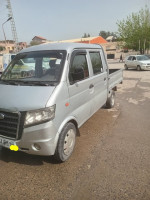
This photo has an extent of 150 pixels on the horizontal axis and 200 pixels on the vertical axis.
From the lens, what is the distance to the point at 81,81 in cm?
347

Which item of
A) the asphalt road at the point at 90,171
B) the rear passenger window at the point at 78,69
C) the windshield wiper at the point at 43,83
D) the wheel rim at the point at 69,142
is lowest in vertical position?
the asphalt road at the point at 90,171

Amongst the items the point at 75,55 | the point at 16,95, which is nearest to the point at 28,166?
the point at 16,95

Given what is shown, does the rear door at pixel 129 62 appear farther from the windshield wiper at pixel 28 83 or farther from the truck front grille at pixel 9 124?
the truck front grille at pixel 9 124

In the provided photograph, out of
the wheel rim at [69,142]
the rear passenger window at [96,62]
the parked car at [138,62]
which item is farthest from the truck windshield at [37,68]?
the parked car at [138,62]

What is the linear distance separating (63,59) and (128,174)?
2.25 m

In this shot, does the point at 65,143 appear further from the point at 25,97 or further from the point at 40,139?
the point at 25,97

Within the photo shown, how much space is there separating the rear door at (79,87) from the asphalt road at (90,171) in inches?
28.3

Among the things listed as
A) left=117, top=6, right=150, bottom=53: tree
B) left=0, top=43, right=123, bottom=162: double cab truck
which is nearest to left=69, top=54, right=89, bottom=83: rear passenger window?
left=0, top=43, right=123, bottom=162: double cab truck

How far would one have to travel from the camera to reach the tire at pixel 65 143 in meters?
2.96

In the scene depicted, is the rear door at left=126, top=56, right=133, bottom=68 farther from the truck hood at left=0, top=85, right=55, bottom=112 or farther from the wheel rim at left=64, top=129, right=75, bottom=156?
the truck hood at left=0, top=85, right=55, bottom=112

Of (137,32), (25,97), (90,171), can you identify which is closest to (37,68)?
(25,97)

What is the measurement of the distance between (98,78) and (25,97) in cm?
209

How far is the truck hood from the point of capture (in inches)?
103

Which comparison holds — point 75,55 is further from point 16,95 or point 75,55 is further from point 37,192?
point 37,192
